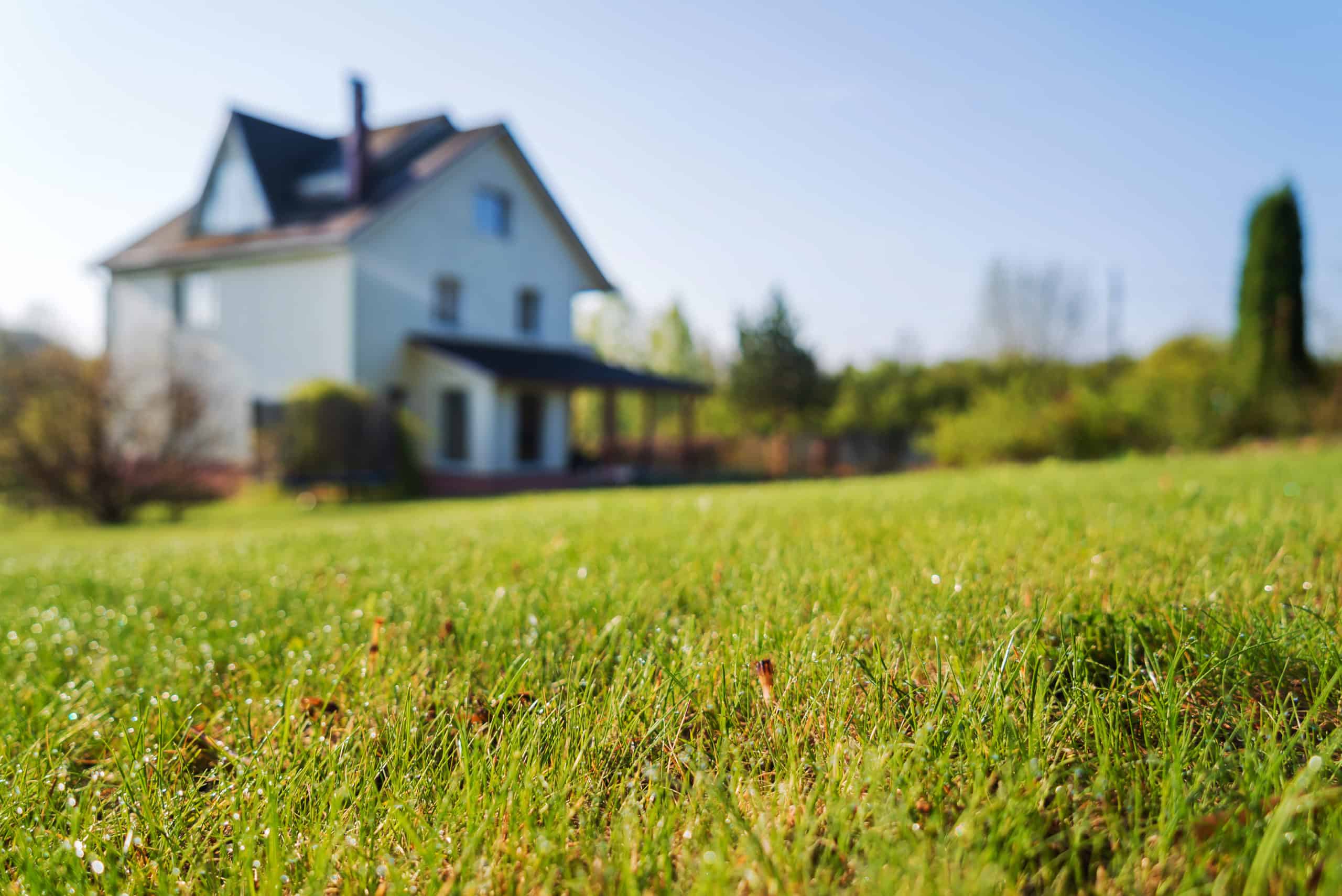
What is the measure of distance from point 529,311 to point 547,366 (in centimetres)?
273

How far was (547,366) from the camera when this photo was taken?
21.9 meters

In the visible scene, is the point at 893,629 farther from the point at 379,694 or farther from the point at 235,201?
the point at 235,201

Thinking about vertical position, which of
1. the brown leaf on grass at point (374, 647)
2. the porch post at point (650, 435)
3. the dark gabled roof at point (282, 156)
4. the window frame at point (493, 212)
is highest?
the dark gabled roof at point (282, 156)

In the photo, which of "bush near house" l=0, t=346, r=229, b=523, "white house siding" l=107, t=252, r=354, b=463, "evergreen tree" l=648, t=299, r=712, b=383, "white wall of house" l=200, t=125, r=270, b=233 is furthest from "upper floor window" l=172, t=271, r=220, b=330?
"evergreen tree" l=648, t=299, r=712, b=383

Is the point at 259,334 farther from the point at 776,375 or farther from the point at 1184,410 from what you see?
the point at 1184,410

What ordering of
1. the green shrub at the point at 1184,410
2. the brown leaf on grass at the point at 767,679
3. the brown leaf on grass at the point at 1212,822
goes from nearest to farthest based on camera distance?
the brown leaf on grass at the point at 1212,822 < the brown leaf on grass at the point at 767,679 < the green shrub at the point at 1184,410

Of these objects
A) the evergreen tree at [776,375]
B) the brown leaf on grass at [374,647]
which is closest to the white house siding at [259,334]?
the evergreen tree at [776,375]

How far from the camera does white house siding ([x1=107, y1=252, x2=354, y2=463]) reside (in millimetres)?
19922

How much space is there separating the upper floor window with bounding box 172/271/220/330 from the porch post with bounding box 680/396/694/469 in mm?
11585

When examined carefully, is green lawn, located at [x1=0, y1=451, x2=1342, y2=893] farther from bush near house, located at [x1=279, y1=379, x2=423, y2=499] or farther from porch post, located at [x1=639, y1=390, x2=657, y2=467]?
porch post, located at [x1=639, y1=390, x2=657, y2=467]

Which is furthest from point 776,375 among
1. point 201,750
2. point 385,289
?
point 201,750

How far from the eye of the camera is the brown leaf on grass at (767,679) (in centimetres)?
159

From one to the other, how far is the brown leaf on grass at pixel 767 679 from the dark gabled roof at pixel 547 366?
1803 centimetres

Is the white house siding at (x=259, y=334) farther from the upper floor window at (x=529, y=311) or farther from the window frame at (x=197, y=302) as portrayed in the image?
the upper floor window at (x=529, y=311)
